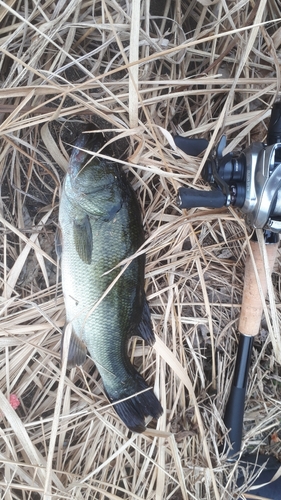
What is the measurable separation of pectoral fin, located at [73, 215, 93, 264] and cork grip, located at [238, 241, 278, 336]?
0.64 metres

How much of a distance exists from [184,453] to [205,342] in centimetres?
52

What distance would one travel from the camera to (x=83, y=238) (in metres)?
1.39

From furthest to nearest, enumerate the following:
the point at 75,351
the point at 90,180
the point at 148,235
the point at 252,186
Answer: the point at 148,235, the point at 75,351, the point at 90,180, the point at 252,186

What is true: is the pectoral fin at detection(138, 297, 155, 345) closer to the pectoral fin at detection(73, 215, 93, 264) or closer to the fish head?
the pectoral fin at detection(73, 215, 93, 264)

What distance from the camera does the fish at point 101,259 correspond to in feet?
4.54

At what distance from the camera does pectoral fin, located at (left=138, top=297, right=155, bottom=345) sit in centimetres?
160

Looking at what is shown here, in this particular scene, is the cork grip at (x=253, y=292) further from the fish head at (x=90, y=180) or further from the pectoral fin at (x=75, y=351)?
the pectoral fin at (x=75, y=351)

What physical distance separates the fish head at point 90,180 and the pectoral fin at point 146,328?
18.7 inches

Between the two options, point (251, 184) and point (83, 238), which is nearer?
point (251, 184)

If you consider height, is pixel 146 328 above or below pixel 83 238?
below

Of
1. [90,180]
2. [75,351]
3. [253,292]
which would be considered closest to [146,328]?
[75,351]

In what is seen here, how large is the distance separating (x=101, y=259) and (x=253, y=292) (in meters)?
0.65

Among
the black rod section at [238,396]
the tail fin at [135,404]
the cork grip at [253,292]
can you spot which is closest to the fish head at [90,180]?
the cork grip at [253,292]

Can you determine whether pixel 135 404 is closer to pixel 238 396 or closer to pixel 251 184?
pixel 238 396
